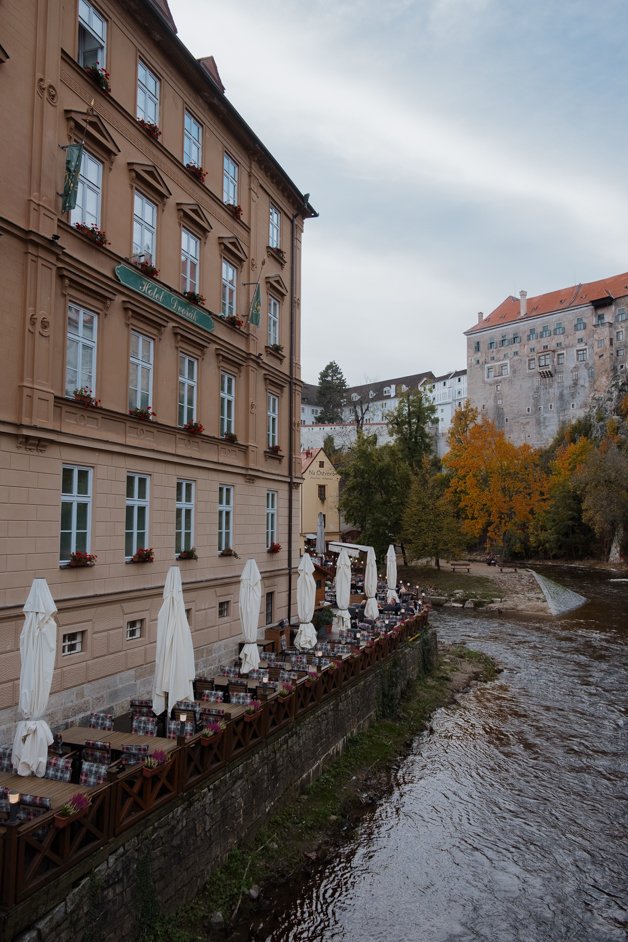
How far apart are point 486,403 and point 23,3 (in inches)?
3724

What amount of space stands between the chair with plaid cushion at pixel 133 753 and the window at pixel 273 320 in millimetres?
14239

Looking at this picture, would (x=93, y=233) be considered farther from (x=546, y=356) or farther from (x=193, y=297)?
(x=546, y=356)

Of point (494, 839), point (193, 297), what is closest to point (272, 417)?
point (193, 297)

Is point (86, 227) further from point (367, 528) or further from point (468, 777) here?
point (367, 528)

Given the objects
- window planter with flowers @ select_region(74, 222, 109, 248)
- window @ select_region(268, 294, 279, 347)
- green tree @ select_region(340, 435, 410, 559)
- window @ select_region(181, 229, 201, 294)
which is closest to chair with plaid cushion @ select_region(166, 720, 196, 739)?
window planter with flowers @ select_region(74, 222, 109, 248)

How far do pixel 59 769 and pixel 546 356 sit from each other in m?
95.6

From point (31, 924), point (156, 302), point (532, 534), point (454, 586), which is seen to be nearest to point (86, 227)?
point (156, 302)

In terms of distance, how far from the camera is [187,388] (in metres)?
16.3

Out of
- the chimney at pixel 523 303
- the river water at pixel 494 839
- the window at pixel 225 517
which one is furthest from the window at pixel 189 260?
the chimney at pixel 523 303

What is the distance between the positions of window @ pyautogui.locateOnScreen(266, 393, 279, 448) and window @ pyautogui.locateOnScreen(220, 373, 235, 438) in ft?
7.84

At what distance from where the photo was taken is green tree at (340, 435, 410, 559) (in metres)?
50.6

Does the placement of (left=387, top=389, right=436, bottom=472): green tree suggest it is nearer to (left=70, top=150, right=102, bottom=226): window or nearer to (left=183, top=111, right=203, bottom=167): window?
(left=183, top=111, right=203, bottom=167): window

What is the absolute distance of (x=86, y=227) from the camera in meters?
12.5

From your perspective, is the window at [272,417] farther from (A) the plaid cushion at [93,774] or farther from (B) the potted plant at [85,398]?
(A) the plaid cushion at [93,774]
